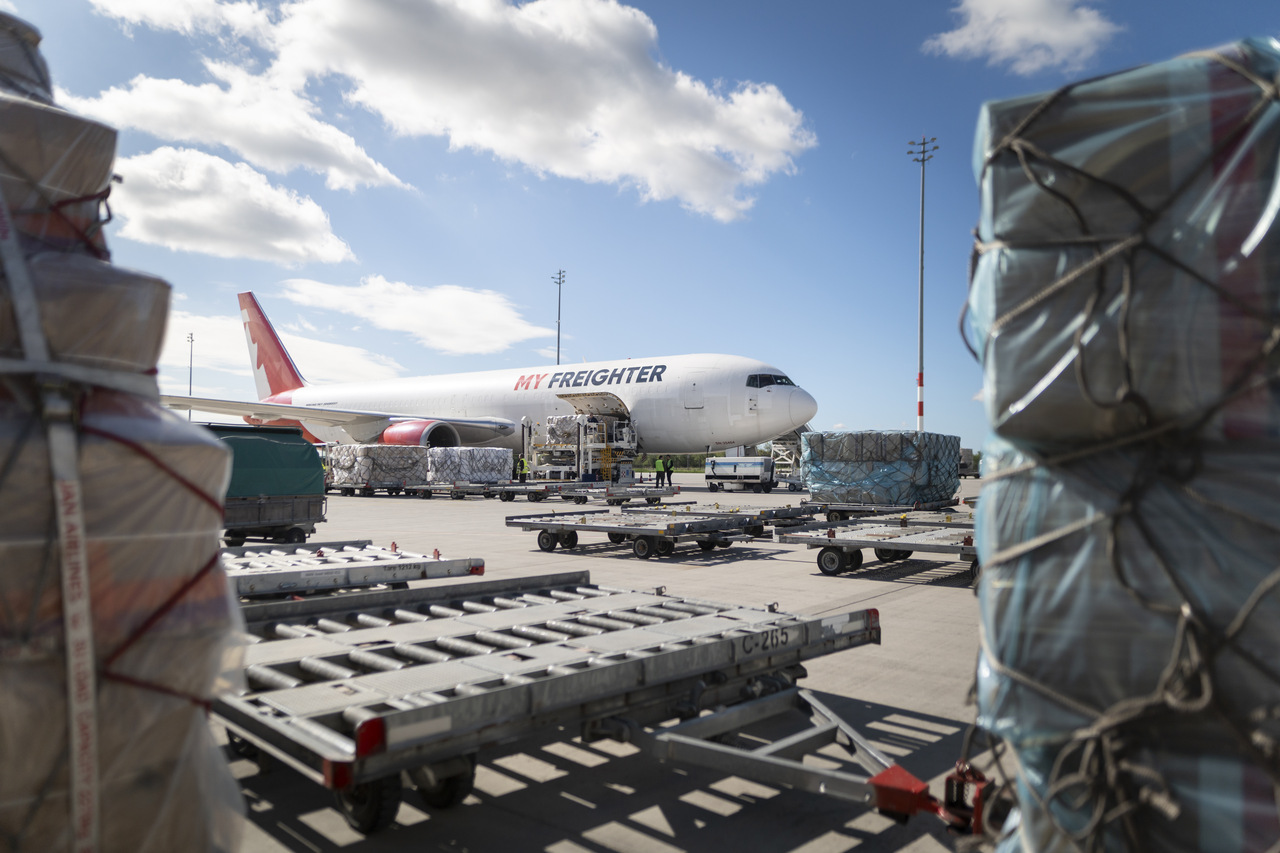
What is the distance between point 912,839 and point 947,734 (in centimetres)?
151

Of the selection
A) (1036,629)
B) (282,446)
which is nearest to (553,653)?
(1036,629)

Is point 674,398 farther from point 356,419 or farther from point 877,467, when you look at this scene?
point 356,419

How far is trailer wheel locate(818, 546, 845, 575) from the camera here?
12102 millimetres

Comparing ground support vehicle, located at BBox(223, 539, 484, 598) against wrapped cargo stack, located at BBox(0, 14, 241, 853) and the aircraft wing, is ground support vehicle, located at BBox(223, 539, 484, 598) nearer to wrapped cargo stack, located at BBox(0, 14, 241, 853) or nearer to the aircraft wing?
wrapped cargo stack, located at BBox(0, 14, 241, 853)

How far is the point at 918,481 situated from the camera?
19.1 m

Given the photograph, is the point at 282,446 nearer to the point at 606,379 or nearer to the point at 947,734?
the point at 947,734

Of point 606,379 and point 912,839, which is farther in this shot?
point 606,379

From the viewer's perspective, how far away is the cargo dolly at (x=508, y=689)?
10.7ft

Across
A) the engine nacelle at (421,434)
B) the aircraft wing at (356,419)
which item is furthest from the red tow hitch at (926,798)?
the aircraft wing at (356,419)

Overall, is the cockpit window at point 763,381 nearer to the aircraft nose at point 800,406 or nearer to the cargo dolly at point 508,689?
the aircraft nose at point 800,406

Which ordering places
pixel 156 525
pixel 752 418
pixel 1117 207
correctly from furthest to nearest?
pixel 752 418 → pixel 156 525 → pixel 1117 207

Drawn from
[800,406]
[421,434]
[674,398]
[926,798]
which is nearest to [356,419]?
[421,434]

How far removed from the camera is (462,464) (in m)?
31.1

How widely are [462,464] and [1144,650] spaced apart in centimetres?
3004
